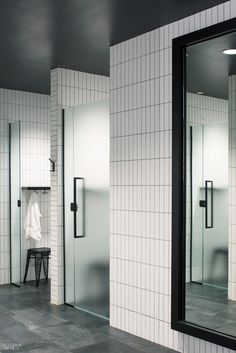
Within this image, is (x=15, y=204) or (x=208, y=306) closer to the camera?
(x=208, y=306)

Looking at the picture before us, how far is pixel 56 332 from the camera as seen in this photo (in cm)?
408

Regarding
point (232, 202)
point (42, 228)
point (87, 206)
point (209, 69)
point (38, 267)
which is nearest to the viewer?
point (232, 202)

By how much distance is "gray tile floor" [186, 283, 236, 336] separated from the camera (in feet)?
11.5

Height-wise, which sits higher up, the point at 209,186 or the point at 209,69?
the point at 209,69

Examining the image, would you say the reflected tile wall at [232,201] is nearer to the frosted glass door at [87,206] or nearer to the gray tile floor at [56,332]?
the gray tile floor at [56,332]

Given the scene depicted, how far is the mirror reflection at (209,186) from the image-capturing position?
3529 millimetres

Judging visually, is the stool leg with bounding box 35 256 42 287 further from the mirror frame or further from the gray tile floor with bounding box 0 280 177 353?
the mirror frame

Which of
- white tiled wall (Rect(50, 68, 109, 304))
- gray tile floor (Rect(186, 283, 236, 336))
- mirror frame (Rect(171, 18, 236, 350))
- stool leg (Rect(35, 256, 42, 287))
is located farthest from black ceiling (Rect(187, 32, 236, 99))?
stool leg (Rect(35, 256, 42, 287))

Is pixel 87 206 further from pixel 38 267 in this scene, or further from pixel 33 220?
pixel 38 267

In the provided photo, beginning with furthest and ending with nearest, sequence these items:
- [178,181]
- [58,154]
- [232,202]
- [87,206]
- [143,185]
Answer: [58,154] → [87,206] → [143,185] → [178,181] → [232,202]

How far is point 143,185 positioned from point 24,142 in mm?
2899

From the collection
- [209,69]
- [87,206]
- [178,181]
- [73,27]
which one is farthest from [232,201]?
[73,27]

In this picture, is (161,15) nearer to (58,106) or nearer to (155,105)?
(155,105)

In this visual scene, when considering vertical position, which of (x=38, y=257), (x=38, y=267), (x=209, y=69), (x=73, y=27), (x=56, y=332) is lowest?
(x=56, y=332)
